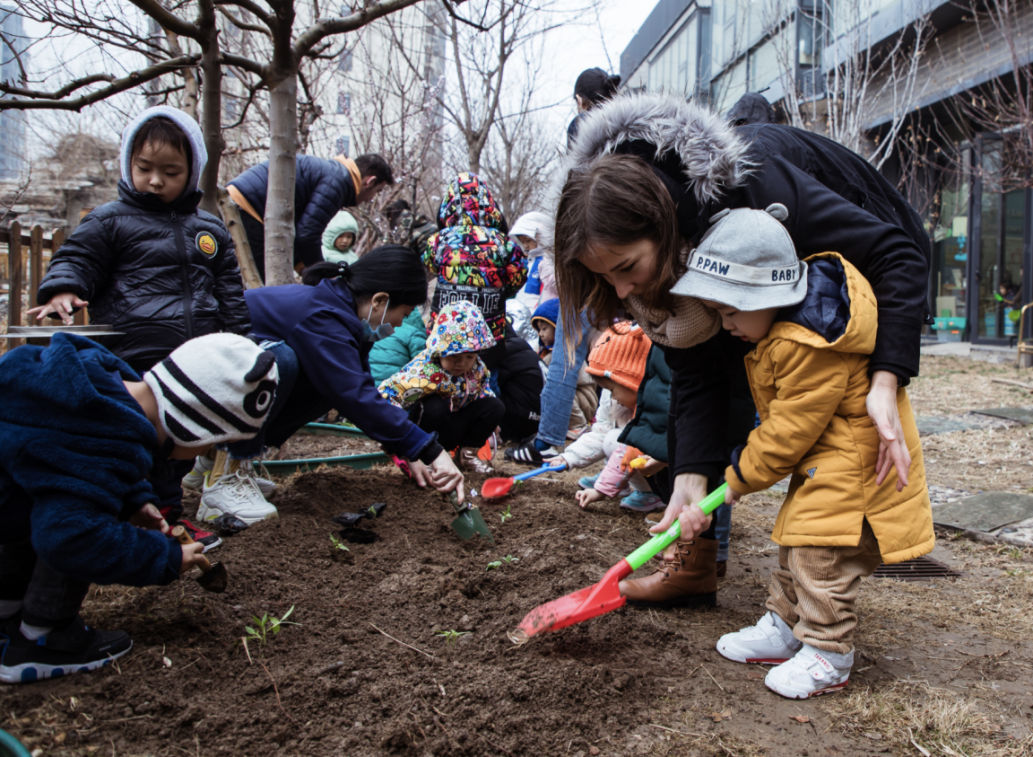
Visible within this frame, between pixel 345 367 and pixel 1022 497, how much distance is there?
10.3ft

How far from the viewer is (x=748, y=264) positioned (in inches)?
61.1

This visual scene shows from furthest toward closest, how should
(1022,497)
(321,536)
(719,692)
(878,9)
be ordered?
1. (878,9)
2. (1022,497)
3. (321,536)
4. (719,692)

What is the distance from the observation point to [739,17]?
1156 cm

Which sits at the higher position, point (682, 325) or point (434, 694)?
point (682, 325)

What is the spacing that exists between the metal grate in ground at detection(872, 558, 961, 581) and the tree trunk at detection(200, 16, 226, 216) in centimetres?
346

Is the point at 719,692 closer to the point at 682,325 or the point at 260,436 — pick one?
the point at 682,325

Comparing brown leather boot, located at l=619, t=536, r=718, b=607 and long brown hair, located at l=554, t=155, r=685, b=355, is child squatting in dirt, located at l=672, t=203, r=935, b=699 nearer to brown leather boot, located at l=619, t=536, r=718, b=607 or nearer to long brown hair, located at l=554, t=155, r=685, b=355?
long brown hair, located at l=554, t=155, r=685, b=355

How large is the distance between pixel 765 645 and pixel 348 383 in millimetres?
1688

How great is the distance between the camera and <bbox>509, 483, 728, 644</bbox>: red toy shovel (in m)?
1.81

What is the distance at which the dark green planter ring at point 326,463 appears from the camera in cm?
364

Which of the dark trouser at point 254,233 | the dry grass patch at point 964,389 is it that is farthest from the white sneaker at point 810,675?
the dry grass patch at point 964,389

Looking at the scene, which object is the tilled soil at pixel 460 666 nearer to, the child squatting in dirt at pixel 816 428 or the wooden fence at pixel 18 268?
the child squatting in dirt at pixel 816 428

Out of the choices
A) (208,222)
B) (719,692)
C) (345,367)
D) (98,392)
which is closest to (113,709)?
(98,392)

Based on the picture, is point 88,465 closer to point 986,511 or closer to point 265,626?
point 265,626
